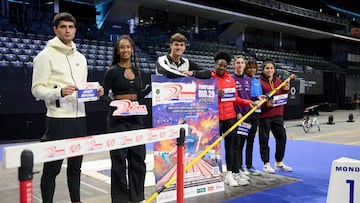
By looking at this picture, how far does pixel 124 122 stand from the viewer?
319 cm

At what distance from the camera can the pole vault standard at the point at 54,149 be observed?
5.20 ft

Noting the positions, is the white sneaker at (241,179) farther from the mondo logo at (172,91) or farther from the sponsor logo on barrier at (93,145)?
the sponsor logo on barrier at (93,145)

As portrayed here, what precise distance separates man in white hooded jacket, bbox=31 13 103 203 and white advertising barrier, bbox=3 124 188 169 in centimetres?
64

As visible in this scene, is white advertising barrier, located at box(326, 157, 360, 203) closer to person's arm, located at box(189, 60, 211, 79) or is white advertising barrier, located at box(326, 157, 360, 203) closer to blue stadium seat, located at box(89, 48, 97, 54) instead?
person's arm, located at box(189, 60, 211, 79)

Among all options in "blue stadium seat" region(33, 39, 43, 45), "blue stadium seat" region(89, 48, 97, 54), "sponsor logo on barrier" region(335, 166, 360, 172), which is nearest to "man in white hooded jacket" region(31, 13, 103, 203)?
"sponsor logo on barrier" region(335, 166, 360, 172)

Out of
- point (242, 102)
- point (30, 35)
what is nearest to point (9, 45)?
point (30, 35)

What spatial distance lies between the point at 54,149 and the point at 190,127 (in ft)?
7.08

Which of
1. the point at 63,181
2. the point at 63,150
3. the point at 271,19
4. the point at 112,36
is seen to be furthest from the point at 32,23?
the point at 271,19

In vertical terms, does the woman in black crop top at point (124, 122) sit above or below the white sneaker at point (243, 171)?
above

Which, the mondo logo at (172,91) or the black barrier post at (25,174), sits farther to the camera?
the mondo logo at (172,91)

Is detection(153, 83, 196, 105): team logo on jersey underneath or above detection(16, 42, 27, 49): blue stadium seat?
underneath

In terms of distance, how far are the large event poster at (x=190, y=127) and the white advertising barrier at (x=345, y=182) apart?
4.95 ft

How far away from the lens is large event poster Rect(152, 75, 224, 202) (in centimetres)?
352

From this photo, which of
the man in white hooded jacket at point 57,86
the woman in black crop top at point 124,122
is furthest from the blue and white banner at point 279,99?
the man in white hooded jacket at point 57,86
